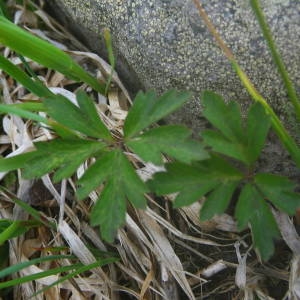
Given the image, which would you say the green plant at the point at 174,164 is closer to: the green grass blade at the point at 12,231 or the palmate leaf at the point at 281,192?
the palmate leaf at the point at 281,192

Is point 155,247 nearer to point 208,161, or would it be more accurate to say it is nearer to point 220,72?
point 208,161

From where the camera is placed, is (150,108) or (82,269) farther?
(82,269)

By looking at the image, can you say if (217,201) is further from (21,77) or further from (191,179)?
(21,77)

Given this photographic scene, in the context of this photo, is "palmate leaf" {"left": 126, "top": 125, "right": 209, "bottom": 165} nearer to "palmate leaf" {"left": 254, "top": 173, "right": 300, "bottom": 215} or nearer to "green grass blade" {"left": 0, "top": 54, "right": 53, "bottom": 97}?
"palmate leaf" {"left": 254, "top": 173, "right": 300, "bottom": 215}

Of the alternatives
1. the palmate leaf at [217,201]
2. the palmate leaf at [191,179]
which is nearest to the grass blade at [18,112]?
the palmate leaf at [191,179]

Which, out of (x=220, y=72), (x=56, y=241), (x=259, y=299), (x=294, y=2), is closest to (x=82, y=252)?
(x=56, y=241)

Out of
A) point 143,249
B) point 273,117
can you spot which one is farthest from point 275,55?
point 143,249

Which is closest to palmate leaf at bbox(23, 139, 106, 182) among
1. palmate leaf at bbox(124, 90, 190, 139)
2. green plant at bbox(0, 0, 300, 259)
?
green plant at bbox(0, 0, 300, 259)
